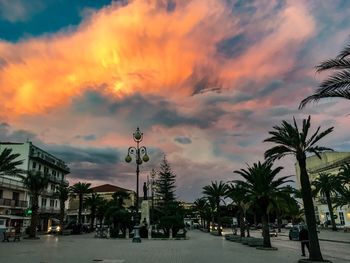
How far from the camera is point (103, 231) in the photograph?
4844cm

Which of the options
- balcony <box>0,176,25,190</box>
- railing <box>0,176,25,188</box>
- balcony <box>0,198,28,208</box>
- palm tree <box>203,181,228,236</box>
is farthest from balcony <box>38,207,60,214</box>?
palm tree <box>203,181,228,236</box>

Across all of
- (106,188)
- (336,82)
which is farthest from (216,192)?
(106,188)

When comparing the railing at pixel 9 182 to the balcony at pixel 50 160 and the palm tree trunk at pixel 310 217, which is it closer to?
the balcony at pixel 50 160

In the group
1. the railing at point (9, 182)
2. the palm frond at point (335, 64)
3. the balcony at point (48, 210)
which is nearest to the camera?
the palm frond at point (335, 64)

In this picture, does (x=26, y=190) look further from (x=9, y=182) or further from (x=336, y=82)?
(x=336, y=82)

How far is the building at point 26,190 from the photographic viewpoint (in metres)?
54.2

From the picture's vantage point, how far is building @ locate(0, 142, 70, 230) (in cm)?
5417

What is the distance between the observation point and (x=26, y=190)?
195ft

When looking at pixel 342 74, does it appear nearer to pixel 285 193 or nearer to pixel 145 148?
pixel 285 193

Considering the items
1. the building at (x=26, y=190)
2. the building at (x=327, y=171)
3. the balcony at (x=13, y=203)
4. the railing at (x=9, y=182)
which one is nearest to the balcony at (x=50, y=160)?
the building at (x=26, y=190)

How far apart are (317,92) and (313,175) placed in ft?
266

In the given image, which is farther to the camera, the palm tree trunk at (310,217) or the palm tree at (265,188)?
the palm tree at (265,188)

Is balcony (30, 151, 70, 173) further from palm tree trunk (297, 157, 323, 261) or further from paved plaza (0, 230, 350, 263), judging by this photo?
palm tree trunk (297, 157, 323, 261)

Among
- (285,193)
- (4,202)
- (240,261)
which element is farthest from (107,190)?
(240,261)
